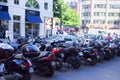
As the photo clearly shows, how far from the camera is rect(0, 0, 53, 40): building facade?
29980 millimetres

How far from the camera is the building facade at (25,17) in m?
30.0

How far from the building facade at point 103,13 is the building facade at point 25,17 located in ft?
169

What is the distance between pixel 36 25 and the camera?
118 ft

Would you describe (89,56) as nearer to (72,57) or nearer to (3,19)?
(72,57)

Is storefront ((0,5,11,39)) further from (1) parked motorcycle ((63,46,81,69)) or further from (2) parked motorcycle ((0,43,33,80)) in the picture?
(2) parked motorcycle ((0,43,33,80))

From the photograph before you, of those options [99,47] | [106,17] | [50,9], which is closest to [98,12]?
[106,17]

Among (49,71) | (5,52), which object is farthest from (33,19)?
(5,52)

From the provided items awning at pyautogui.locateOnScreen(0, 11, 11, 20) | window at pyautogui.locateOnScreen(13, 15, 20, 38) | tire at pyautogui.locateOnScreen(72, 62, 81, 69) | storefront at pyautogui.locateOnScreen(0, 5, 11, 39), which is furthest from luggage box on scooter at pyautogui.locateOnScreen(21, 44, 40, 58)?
window at pyautogui.locateOnScreen(13, 15, 20, 38)

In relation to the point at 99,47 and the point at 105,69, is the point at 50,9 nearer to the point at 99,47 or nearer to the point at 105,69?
the point at 99,47

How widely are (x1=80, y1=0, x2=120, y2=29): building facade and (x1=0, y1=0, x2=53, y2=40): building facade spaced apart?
5150 cm

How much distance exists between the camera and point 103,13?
89.2m

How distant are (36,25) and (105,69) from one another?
22.7 metres

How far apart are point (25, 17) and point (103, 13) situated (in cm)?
5867

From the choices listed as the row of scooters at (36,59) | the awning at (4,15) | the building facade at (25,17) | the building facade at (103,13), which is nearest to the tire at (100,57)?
the row of scooters at (36,59)
